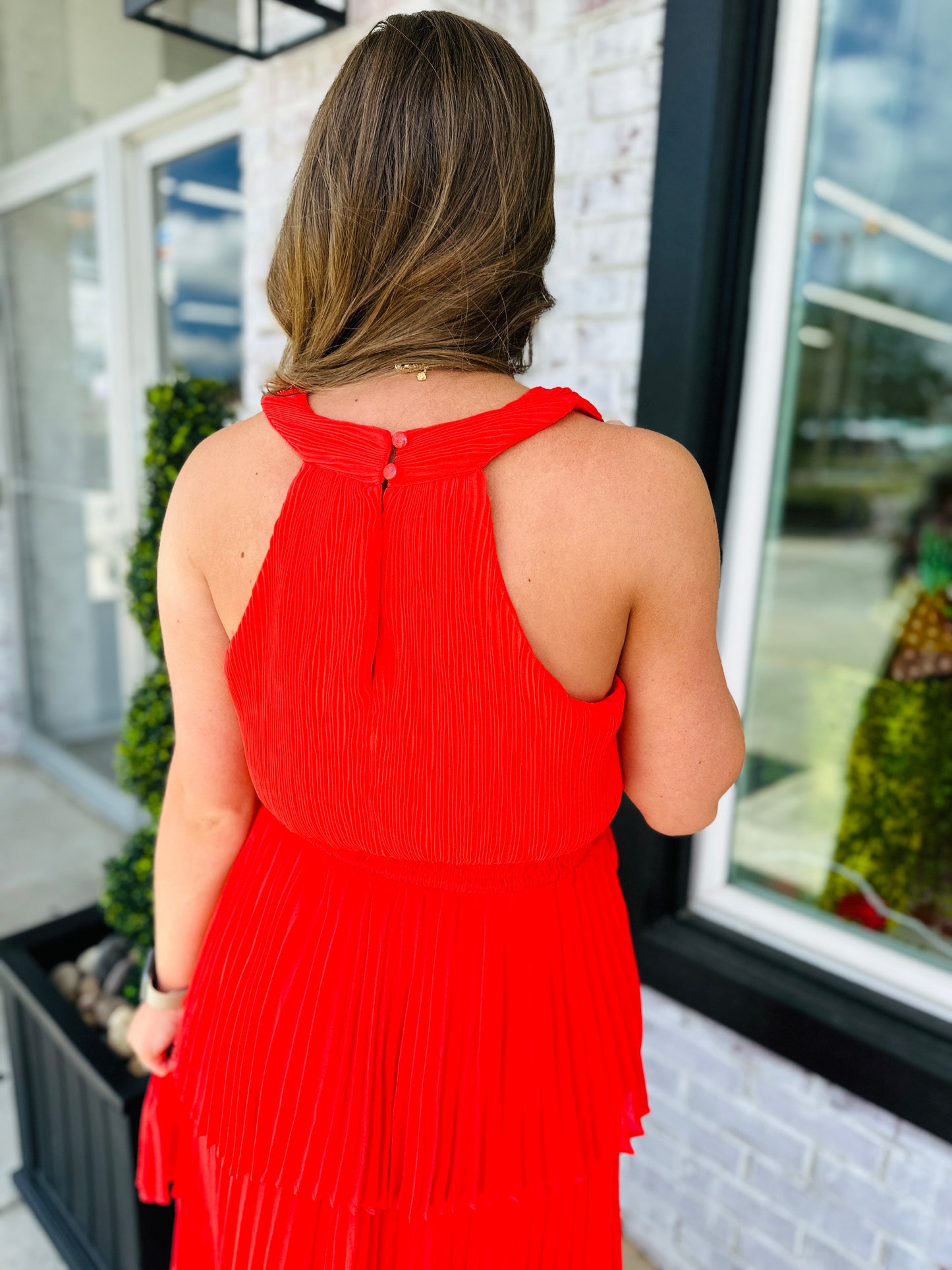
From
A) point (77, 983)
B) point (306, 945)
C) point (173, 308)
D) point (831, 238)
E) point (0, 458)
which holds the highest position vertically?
point (831, 238)

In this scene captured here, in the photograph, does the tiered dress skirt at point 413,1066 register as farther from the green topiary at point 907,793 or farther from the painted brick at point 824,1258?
the green topiary at point 907,793

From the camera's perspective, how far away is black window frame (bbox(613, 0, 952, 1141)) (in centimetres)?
136

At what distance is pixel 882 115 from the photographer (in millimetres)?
3475

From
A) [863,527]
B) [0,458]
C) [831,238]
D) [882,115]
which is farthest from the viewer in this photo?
[863,527]

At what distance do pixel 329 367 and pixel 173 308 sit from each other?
2.60 m

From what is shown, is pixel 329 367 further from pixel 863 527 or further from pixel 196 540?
pixel 863 527

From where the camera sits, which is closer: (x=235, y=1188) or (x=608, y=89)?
(x=235, y=1188)

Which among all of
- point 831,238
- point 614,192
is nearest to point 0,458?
point 614,192

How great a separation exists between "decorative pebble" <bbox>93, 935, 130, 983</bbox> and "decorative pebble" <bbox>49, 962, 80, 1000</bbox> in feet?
0.14

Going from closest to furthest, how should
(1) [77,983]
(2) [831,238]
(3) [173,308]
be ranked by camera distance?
(1) [77,983]
(3) [173,308]
(2) [831,238]

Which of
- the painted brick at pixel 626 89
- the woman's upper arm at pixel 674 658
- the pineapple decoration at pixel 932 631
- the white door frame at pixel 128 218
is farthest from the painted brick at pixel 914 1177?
the white door frame at pixel 128 218

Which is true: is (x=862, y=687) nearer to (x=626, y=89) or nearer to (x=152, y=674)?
(x=626, y=89)

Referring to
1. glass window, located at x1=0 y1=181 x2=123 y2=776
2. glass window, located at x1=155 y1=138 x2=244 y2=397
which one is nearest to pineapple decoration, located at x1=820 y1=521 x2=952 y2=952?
glass window, located at x1=155 y1=138 x2=244 y2=397

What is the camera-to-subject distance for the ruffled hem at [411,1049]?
0.88m
